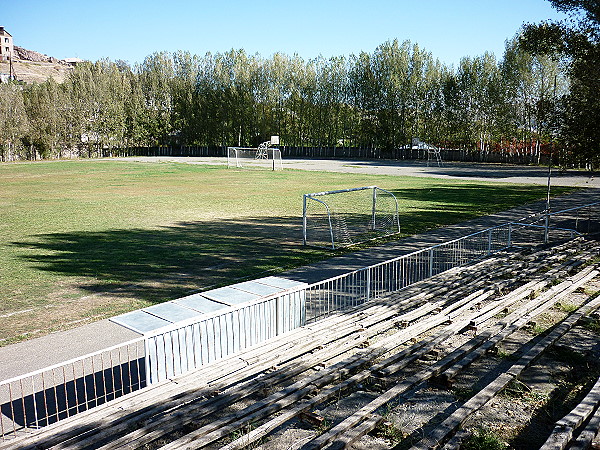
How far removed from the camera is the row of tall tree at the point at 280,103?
65250 mm

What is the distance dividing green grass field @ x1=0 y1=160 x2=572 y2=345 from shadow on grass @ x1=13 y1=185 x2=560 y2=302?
1.3 inches

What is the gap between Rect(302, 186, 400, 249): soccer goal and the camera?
18156 mm

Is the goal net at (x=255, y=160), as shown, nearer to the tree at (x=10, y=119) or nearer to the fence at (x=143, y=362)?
the tree at (x=10, y=119)

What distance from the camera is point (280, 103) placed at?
8394 cm

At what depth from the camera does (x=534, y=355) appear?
6.38 meters

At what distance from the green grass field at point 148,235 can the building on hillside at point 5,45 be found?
554 ft

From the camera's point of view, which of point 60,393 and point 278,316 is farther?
point 278,316

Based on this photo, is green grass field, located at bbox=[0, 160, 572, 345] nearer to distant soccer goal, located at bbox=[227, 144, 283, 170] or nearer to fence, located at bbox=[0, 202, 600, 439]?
fence, located at bbox=[0, 202, 600, 439]

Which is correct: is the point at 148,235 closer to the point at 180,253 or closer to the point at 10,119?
the point at 180,253

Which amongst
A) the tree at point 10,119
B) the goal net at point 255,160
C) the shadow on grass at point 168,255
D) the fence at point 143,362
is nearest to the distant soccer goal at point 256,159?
the goal net at point 255,160

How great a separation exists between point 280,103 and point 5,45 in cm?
14373

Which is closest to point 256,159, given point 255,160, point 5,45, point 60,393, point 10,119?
point 255,160

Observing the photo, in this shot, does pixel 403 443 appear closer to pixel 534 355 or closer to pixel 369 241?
pixel 534 355

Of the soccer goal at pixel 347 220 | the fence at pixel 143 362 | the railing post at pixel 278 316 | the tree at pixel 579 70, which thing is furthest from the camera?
the soccer goal at pixel 347 220
